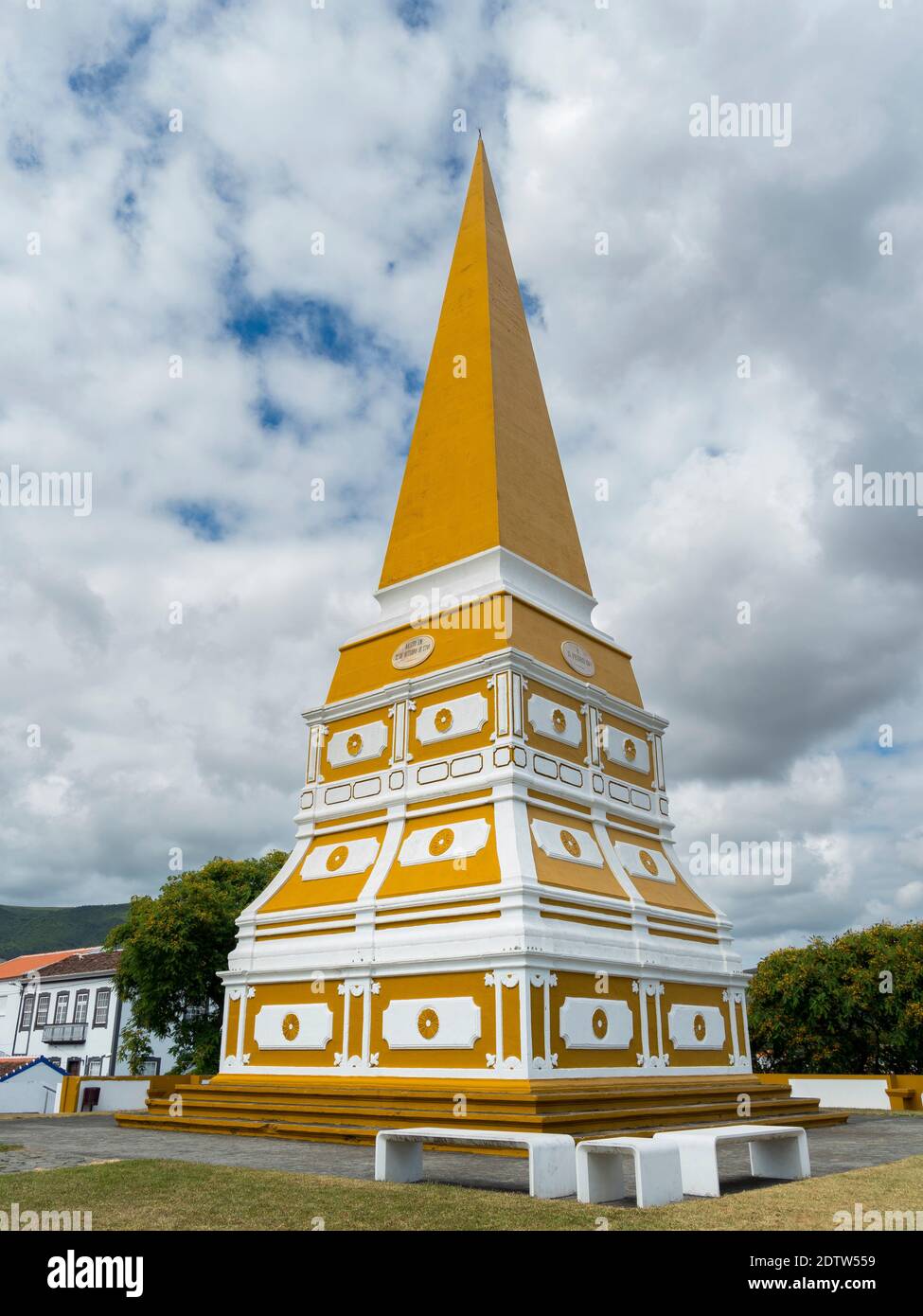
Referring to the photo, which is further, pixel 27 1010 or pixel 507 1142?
pixel 27 1010

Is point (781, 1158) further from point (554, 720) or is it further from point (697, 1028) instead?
point (554, 720)

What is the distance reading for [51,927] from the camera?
146 meters

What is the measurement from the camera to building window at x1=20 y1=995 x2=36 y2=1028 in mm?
44938

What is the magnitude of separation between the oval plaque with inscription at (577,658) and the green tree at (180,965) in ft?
37.8

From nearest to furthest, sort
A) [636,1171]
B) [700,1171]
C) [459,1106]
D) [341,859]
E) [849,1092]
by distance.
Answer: [636,1171] → [700,1171] → [459,1106] → [341,859] → [849,1092]

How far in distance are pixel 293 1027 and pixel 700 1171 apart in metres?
9.49

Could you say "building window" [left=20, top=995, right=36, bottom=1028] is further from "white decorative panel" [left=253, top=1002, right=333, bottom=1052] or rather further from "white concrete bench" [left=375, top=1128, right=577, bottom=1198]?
"white concrete bench" [left=375, top=1128, right=577, bottom=1198]

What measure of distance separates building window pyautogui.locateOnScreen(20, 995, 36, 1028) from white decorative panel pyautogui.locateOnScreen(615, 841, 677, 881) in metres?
37.7

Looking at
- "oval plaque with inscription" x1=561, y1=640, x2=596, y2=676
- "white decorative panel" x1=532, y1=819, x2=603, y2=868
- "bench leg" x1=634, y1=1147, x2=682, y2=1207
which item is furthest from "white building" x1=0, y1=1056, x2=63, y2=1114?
"bench leg" x1=634, y1=1147, x2=682, y2=1207

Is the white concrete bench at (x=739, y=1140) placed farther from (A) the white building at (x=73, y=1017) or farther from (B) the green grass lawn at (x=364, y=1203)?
(A) the white building at (x=73, y=1017)

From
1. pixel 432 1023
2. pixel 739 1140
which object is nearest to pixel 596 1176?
pixel 739 1140

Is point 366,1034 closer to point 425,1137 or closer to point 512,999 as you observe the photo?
point 512,999

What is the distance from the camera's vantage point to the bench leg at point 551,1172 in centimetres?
752
